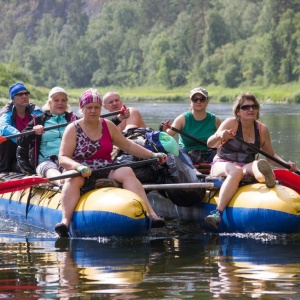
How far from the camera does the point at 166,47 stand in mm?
109062

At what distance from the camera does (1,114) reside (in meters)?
→ 12.2

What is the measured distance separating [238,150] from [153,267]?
242 centimetres

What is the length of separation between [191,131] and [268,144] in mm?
1656

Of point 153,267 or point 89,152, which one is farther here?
point 89,152

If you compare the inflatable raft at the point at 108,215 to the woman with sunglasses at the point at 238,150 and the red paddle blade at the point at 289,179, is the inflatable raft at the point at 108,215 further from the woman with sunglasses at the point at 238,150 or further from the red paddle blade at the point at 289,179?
the red paddle blade at the point at 289,179

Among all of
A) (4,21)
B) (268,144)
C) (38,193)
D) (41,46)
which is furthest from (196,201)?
(4,21)

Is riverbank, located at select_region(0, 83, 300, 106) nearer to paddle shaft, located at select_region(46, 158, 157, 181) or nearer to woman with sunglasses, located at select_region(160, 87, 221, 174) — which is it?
woman with sunglasses, located at select_region(160, 87, 221, 174)

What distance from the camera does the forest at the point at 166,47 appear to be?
78562 mm

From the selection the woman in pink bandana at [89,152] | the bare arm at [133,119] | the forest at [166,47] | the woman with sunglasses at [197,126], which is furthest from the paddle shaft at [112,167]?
the forest at [166,47]

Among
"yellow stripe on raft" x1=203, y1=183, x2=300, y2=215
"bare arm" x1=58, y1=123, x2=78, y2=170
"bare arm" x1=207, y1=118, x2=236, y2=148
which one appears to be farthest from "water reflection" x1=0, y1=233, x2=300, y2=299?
"bare arm" x1=207, y1=118, x2=236, y2=148

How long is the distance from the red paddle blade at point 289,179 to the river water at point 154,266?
60 cm

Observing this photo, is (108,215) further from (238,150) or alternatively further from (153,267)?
(238,150)

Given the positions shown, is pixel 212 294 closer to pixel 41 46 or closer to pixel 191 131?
pixel 191 131

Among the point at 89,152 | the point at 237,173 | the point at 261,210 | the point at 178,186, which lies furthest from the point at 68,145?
the point at 261,210
